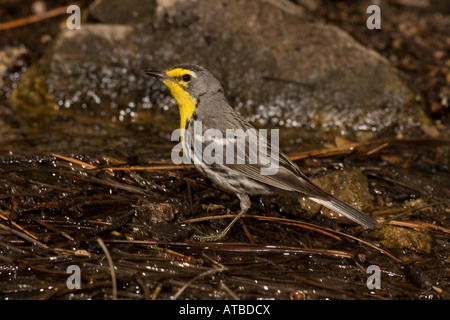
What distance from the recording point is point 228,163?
17.1 ft

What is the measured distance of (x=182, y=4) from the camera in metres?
8.34

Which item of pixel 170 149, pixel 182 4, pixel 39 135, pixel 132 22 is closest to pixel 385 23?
pixel 182 4

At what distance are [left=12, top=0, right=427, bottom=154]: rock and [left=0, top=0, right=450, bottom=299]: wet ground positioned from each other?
51 centimetres

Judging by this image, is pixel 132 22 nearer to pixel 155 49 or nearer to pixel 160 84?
pixel 155 49
